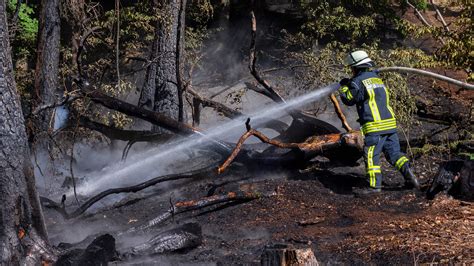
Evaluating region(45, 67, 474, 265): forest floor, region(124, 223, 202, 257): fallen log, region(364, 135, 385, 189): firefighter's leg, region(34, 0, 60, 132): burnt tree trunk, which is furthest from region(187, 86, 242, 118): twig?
region(124, 223, 202, 257): fallen log

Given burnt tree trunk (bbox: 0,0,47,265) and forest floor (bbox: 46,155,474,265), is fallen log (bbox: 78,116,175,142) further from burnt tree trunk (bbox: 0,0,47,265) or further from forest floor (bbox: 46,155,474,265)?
burnt tree trunk (bbox: 0,0,47,265)

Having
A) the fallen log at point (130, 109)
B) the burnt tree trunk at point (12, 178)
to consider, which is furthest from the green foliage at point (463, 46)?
the burnt tree trunk at point (12, 178)

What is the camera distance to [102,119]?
12.3m

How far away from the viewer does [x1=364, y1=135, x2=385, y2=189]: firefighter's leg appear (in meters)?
7.85

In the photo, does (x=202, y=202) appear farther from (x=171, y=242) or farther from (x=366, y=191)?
(x=366, y=191)

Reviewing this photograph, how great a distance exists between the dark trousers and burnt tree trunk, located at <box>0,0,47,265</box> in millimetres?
4100

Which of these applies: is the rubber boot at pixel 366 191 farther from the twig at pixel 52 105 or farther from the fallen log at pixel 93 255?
the twig at pixel 52 105

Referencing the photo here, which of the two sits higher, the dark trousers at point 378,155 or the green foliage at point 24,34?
the green foliage at point 24,34

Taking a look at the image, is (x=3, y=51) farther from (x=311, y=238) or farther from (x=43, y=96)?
(x=43, y=96)

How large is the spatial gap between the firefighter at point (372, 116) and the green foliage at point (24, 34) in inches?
368

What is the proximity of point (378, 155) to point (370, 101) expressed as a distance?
696mm

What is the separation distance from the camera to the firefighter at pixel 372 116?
307 inches

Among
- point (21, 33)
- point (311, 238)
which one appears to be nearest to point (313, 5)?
point (21, 33)

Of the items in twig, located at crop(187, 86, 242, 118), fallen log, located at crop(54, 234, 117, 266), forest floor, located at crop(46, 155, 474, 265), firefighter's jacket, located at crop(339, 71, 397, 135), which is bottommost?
forest floor, located at crop(46, 155, 474, 265)
